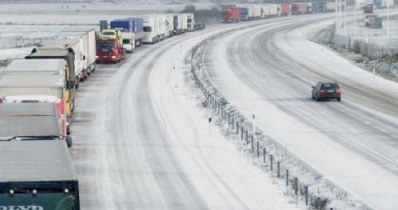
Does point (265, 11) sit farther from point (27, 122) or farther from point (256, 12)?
point (27, 122)

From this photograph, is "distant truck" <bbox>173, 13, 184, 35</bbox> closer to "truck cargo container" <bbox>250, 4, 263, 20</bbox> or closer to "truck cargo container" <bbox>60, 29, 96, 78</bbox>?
"truck cargo container" <bbox>250, 4, 263, 20</bbox>

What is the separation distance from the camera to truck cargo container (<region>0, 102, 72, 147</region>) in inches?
936

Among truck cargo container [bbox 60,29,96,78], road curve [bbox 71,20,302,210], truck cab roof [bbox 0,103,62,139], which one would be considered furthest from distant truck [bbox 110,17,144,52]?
truck cab roof [bbox 0,103,62,139]

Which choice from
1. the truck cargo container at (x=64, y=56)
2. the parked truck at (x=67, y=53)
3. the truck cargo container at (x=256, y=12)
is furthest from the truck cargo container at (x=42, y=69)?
the truck cargo container at (x=256, y=12)

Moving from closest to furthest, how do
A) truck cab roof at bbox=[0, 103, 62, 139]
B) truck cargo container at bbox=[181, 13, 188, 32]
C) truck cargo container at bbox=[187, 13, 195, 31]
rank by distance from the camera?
truck cab roof at bbox=[0, 103, 62, 139] < truck cargo container at bbox=[181, 13, 188, 32] < truck cargo container at bbox=[187, 13, 195, 31]

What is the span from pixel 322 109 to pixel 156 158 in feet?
55.6

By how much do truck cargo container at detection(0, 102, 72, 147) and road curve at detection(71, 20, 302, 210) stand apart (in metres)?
2.28

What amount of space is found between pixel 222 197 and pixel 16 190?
10315mm

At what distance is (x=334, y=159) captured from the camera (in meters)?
31.2

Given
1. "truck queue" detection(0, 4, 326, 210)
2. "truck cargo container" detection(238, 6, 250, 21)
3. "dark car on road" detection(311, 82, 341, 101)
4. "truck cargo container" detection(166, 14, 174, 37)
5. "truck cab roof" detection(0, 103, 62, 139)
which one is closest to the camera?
"truck queue" detection(0, 4, 326, 210)

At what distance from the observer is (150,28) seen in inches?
3986

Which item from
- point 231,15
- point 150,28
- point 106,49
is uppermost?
point 150,28

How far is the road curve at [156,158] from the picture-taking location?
982 inches

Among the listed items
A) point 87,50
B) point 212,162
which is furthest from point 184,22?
point 212,162
